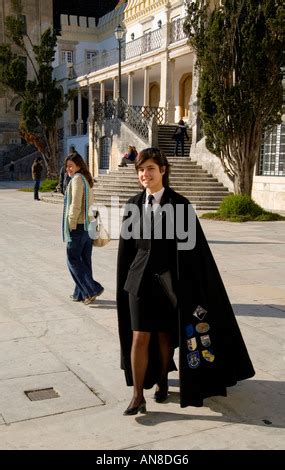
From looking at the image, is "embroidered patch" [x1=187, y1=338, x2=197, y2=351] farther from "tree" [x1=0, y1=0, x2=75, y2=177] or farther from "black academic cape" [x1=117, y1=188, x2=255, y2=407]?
"tree" [x1=0, y1=0, x2=75, y2=177]

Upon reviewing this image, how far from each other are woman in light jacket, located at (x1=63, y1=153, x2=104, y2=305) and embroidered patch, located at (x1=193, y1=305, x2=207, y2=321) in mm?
Answer: 2826

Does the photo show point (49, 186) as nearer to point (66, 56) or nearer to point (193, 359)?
point (66, 56)

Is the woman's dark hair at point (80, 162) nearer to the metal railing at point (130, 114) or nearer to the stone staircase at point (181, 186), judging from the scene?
the stone staircase at point (181, 186)

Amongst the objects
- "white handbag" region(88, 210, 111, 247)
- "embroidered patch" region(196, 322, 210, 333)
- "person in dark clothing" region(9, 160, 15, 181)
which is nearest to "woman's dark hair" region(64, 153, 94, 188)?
"white handbag" region(88, 210, 111, 247)

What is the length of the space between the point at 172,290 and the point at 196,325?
0.29 meters

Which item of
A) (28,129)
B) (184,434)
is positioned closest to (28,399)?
(184,434)

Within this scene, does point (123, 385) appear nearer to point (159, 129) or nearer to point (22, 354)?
point (22, 354)

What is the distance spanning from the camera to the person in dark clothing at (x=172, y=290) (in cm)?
336

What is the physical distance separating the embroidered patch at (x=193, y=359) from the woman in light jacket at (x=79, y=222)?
9.23 ft

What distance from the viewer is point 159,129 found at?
76.0 ft

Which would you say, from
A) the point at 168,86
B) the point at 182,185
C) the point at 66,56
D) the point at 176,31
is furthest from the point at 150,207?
the point at 66,56

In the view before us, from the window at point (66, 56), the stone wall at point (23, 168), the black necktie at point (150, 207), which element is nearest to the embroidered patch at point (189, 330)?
the black necktie at point (150, 207)

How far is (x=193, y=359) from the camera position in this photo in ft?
11.2
